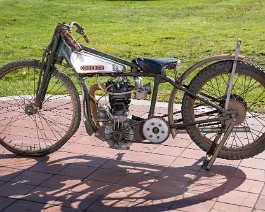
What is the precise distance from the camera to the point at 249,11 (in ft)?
60.0

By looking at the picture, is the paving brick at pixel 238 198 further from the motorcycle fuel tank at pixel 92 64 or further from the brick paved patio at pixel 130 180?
the motorcycle fuel tank at pixel 92 64

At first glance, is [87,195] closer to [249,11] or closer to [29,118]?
[29,118]

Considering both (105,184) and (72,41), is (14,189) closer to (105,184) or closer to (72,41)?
(105,184)

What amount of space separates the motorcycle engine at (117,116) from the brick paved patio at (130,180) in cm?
27

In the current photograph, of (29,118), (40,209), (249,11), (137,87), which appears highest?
(249,11)

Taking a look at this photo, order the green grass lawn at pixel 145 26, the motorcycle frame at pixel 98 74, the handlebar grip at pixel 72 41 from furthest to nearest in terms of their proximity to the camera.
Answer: the green grass lawn at pixel 145 26 → the handlebar grip at pixel 72 41 → the motorcycle frame at pixel 98 74

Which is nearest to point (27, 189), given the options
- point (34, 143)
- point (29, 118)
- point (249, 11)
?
point (34, 143)

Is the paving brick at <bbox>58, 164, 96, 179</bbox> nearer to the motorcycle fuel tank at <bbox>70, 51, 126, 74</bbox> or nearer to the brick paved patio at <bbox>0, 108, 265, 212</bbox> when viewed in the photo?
the brick paved patio at <bbox>0, 108, 265, 212</bbox>

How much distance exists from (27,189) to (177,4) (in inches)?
656

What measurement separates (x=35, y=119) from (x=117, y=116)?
1388 millimetres

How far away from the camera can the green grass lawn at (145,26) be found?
11.6 m

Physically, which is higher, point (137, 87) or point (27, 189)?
point (137, 87)

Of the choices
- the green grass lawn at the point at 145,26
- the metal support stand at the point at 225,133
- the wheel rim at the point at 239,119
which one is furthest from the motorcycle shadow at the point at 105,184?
the green grass lawn at the point at 145,26

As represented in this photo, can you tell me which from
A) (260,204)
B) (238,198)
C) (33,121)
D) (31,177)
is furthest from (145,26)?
(260,204)
